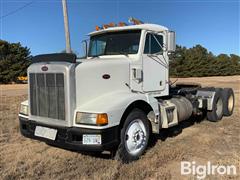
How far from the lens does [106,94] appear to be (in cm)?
519

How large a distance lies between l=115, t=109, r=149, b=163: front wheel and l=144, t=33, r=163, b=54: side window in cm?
152

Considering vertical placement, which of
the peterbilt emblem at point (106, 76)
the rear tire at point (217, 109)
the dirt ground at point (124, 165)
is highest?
the peterbilt emblem at point (106, 76)

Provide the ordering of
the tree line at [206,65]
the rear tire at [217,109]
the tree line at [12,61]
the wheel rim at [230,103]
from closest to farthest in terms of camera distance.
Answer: the rear tire at [217,109] → the wheel rim at [230,103] → the tree line at [12,61] → the tree line at [206,65]

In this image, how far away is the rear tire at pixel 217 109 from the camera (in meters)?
8.70

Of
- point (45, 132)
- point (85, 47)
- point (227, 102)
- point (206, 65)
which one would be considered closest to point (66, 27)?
point (85, 47)

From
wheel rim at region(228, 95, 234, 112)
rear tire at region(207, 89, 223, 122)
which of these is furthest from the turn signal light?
wheel rim at region(228, 95, 234, 112)

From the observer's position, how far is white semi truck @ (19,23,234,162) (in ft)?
15.1

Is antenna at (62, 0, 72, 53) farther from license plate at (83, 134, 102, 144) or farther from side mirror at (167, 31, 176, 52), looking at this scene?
license plate at (83, 134, 102, 144)

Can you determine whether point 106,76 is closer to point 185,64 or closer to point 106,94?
point 106,94

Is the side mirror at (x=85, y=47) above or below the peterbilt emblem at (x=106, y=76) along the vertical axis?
above

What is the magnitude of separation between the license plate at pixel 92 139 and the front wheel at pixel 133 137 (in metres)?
0.54

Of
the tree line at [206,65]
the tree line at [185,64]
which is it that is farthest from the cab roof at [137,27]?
the tree line at [206,65]

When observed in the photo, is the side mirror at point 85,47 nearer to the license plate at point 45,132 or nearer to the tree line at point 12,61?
the license plate at point 45,132

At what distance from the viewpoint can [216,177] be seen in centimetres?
452
